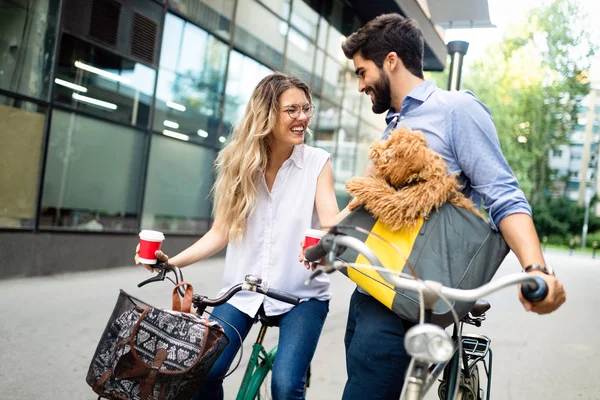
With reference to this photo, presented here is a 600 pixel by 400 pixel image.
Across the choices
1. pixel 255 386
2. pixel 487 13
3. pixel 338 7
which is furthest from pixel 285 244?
pixel 338 7

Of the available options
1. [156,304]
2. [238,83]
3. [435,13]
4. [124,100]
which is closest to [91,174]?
[124,100]

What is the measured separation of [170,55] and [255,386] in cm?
879

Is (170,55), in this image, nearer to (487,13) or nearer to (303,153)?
(487,13)

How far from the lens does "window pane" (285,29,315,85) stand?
1453 centimetres

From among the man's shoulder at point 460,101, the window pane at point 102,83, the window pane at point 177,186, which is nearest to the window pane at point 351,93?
the window pane at point 177,186

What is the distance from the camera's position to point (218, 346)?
87.5 inches

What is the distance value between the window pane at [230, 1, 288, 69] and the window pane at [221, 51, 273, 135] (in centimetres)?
24

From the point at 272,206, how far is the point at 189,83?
28.9 feet

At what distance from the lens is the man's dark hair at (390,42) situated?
229 cm

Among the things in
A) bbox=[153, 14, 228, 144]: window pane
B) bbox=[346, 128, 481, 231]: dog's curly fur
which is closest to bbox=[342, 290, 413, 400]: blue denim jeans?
bbox=[346, 128, 481, 231]: dog's curly fur

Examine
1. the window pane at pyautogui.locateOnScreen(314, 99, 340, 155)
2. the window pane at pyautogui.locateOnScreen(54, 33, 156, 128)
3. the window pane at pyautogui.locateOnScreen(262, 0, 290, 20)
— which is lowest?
the window pane at pyautogui.locateOnScreen(54, 33, 156, 128)

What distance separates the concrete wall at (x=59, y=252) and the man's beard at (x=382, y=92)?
262 inches

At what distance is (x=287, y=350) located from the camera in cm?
260

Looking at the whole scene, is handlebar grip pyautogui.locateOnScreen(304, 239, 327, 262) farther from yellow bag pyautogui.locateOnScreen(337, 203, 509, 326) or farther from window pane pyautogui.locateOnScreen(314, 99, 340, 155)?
window pane pyautogui.locateOnScreen(314, 99, 340, 155)
